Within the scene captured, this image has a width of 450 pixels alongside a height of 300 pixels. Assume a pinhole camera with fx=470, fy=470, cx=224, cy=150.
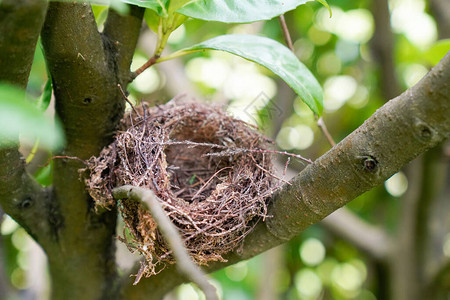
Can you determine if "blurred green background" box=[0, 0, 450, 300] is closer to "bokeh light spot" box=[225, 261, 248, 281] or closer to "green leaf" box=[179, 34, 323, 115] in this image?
"bokeh light spot" box=[225, 261, 248, 281]

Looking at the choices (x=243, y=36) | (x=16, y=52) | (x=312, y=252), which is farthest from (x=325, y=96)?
(x=16, y=52)

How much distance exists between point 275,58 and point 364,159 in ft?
1.08

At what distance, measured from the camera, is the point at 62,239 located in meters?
1.08

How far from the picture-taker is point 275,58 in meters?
0.95

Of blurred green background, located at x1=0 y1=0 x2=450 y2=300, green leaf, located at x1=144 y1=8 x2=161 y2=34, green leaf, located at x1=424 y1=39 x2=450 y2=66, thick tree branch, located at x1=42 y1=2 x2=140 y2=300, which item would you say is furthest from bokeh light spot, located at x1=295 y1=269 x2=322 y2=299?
green leaf, located at x1=144 y1=8 x2=161 y2=34

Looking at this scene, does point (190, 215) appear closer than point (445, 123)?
No

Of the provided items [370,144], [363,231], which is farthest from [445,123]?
[363,231]

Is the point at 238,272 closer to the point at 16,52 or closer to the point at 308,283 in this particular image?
the point at 308,283

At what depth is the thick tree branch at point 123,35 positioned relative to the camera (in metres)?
0.92

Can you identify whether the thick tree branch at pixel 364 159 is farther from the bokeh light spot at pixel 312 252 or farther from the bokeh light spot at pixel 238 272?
the bokeh light spot at pixel 312 252

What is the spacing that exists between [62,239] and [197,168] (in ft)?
1.27

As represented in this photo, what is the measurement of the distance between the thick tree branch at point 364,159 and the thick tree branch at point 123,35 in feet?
1.28

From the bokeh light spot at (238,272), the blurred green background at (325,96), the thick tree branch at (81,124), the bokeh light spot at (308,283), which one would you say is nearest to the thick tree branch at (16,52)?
the thick tree branch at (81,124)

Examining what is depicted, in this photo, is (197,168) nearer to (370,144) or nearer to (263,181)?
(263,181)
